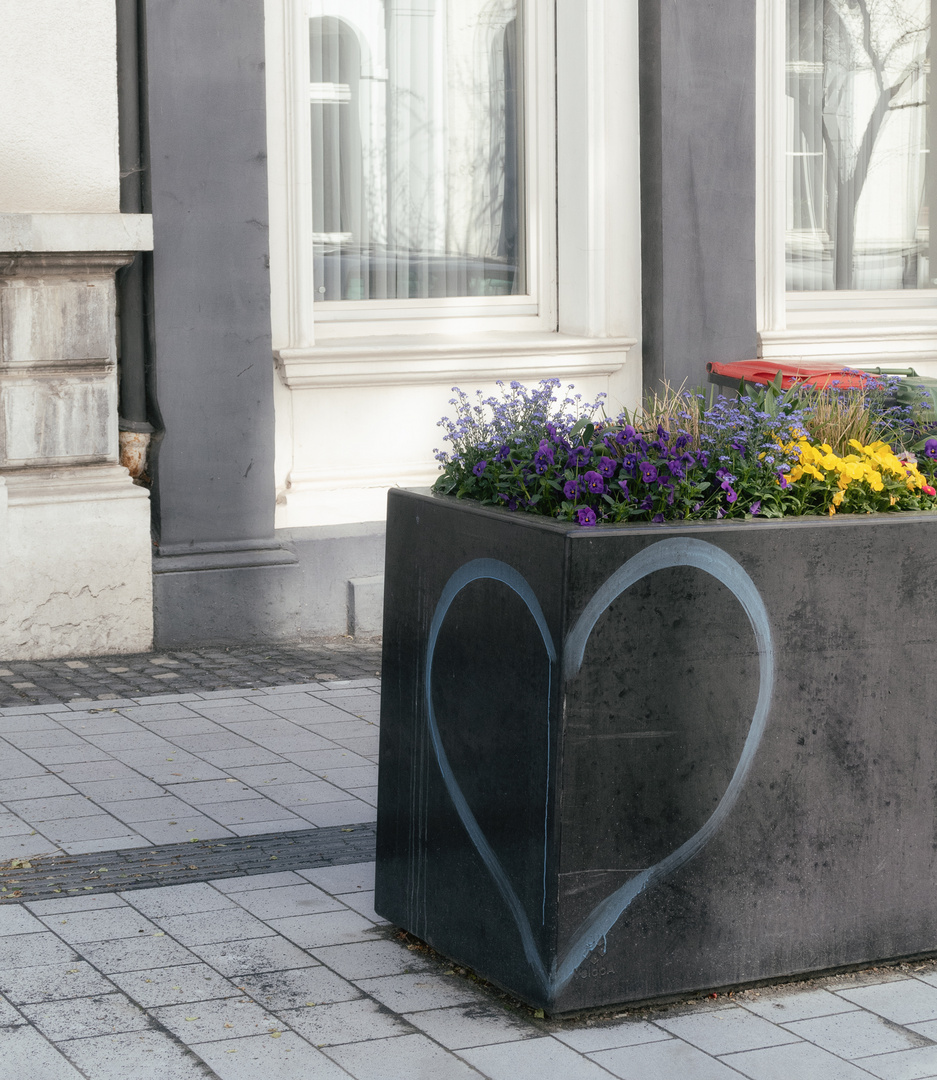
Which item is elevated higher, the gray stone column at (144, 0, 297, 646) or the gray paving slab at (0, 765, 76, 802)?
the gray stone column at (144, 0, 297, 646)

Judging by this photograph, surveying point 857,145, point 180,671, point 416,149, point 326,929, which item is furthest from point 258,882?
point 857,145

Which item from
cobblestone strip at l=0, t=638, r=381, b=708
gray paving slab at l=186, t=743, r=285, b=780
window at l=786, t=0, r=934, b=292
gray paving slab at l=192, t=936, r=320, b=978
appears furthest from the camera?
window at l=786, t=0, r=934, b=292

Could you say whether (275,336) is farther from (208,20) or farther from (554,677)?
(554,677)

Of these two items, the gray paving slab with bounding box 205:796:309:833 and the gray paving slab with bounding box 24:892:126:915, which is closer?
the gray paving slab with bounding box 24:892:126:915

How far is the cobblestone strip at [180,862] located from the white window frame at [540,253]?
350 centimetres

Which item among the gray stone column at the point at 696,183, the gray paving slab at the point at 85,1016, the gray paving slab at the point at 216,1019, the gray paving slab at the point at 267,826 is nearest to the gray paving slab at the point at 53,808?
the gray paving slab at the point at 267,826

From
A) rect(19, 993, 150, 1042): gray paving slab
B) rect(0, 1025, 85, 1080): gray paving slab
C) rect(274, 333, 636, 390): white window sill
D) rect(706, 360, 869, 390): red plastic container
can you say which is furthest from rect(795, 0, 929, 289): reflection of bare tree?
rect(0, 1025, 85, 1080): gray paving slab

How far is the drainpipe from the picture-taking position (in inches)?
290

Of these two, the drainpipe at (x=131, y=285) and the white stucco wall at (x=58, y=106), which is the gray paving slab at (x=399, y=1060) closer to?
the drainpipe at (x=131, y=285)

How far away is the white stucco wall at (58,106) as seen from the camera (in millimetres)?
7012

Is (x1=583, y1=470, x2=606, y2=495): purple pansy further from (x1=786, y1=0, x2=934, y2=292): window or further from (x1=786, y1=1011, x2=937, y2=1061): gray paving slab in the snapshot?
(x1=786, y1=0, x2=934, y2=292): window

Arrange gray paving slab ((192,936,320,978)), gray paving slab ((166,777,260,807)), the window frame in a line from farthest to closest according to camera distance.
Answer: the window frame → gray paving slab ((166,777,260,807)) → gray paving slab ((192,936,320,978))

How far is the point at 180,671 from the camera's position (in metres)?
7.05

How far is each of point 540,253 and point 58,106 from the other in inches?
111
